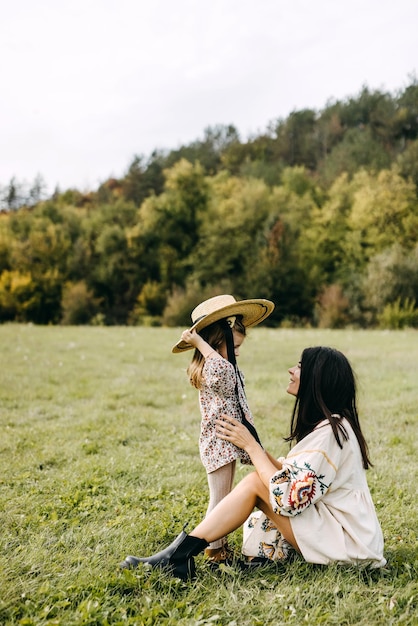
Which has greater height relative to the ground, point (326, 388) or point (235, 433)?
point (326, 388)

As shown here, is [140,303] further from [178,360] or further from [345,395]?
[345,395]

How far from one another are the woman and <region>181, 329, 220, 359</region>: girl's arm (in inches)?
24.7

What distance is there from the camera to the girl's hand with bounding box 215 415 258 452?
3.75m

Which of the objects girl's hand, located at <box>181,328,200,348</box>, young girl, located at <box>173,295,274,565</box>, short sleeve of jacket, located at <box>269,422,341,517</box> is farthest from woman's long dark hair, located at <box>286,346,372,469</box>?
girl's hand, located at <box>181,328,200,348</box>

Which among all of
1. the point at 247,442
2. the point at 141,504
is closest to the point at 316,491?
the point at 247,442

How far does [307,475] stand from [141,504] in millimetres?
2210

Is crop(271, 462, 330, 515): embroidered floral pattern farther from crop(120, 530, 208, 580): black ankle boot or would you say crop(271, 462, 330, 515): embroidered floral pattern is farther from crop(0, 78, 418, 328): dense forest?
crop(0, 78, 418, 328): dense forest

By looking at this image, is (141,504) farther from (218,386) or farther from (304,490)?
(304,490)

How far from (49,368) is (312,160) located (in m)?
56.0

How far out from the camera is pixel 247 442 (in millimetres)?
3748

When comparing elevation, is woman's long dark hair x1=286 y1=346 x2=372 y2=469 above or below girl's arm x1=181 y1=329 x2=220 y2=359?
below

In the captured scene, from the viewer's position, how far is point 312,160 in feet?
205

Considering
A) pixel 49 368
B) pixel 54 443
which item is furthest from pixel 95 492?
pixel 49 368

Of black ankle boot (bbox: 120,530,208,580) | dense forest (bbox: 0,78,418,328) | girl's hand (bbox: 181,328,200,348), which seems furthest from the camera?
dense forest (bbox: 0,78,418,328)
